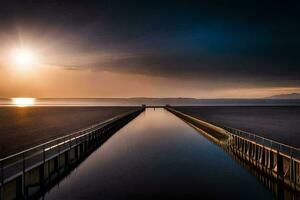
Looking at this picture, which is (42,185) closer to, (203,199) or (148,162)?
(203,199)

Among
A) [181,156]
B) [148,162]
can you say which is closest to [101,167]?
[148,162]

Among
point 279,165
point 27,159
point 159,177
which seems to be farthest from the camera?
point 27,159

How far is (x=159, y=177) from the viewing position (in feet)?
74.3

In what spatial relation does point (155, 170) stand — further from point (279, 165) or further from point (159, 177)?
point (279, 165)

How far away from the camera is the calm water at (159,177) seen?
736 inches

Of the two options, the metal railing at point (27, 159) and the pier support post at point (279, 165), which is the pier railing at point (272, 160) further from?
the metal railing at point (27, 159)

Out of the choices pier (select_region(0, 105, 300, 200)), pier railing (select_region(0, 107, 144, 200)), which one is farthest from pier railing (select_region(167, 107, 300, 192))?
pier railing (select_region(0, 107, 144, 200))

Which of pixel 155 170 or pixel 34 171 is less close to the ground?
pixel 34 171

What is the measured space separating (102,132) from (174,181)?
86.1 feet

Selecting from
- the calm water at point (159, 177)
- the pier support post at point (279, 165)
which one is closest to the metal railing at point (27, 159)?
the calm water at point (159, 177)

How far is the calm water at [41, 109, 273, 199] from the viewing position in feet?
61.3

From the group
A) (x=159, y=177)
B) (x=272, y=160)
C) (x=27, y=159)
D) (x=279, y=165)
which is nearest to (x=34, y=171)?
(x=159, y=177)

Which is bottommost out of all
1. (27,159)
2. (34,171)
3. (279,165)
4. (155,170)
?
(155,170)

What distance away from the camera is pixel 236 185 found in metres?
20.8
